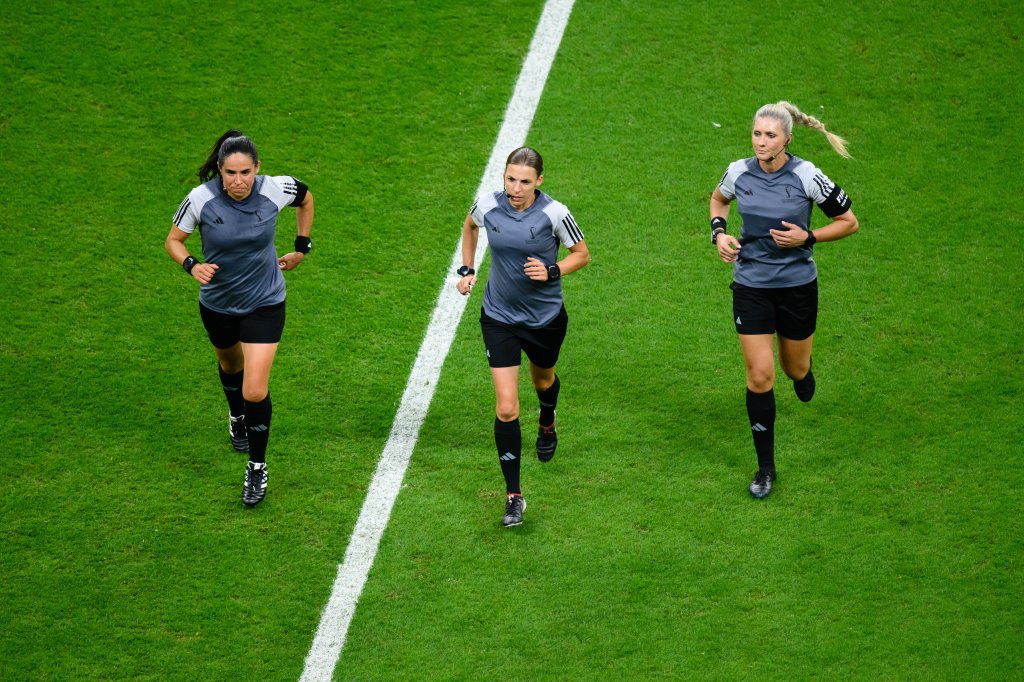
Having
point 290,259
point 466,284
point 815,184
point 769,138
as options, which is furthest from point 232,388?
point 815,184

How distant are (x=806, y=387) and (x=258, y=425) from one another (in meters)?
3.45

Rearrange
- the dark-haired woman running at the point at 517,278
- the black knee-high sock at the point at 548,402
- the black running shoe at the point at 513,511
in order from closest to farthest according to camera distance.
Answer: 1. the dark-haired woman running at the point at 517,278
2. the black running shoe at the point at 513,511
3. the black knee-high sock at the point at 548,402

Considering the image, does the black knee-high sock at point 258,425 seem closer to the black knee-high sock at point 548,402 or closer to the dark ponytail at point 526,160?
the black knee-high sock at point 548,402

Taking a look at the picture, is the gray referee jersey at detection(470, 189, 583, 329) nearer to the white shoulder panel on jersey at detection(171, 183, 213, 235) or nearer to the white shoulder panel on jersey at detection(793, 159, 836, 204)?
the white shoulder panel on jersey at detection(793, 159, 836, 204)

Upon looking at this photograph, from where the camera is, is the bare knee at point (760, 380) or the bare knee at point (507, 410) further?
the bare knee at point (760, 380)

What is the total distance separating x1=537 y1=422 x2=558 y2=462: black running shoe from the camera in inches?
302

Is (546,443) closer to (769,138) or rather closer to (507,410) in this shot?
(507,410)

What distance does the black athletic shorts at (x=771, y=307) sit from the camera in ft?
23.5

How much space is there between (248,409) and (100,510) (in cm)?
109

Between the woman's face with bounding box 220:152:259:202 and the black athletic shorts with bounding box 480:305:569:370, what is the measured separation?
1530mm

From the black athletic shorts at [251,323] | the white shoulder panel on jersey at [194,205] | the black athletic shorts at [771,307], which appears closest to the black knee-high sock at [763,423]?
the black athletic shorts at [771,307]

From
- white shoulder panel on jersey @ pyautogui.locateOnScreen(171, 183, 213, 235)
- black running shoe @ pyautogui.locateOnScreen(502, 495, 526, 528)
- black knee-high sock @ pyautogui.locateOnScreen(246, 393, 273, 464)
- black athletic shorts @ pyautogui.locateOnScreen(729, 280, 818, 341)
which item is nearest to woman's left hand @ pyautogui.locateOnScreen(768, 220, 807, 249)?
black athletic shorts @ pyautogui.locateOnScreen(729, 280, 818, 341)

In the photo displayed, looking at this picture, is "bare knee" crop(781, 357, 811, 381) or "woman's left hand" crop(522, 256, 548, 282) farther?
"bare knee" crop(781, 357, 811, 381)

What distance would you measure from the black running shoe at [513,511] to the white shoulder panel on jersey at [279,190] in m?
2.15
